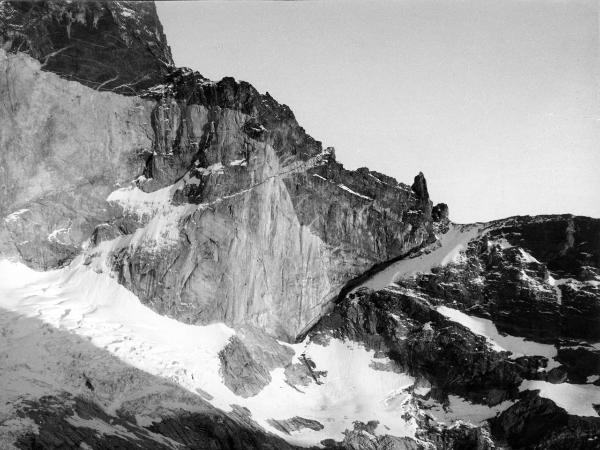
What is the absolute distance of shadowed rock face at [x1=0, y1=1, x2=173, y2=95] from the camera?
15888 centimetres

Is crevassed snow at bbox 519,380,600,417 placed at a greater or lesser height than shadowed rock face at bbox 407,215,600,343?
lesser

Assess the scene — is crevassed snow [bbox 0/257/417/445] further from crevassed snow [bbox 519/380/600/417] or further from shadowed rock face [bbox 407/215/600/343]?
shadowed rock face [bbox 407/215/600/343]

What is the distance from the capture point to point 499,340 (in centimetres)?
15525

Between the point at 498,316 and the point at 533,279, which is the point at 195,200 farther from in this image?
the point at 533,279

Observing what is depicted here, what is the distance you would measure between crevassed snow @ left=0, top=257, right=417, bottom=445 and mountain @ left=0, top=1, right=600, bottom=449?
341 mm

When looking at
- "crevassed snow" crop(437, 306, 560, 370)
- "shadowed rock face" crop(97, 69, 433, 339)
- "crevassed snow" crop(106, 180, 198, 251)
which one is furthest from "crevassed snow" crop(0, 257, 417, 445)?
"crevassed snow" crop(437, 306, 560, 370)

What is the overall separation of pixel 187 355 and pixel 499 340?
5305cm

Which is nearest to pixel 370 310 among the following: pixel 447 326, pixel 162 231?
pixel 447 326

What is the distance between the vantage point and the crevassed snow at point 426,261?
544 feet

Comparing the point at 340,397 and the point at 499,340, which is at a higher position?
the point at 499,340

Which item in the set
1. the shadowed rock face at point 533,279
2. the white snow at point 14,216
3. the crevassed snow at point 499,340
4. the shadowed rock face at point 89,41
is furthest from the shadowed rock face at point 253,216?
the crevassed snow at point 499,340

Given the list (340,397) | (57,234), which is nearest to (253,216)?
(57,234)

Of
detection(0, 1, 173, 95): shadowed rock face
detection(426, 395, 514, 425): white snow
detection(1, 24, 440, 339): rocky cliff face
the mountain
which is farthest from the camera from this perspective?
detection(0, 1, 173, 95): shadowed rock face

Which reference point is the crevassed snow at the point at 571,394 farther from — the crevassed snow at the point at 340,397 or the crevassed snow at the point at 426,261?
the crevassed snow at the point at 426,261
